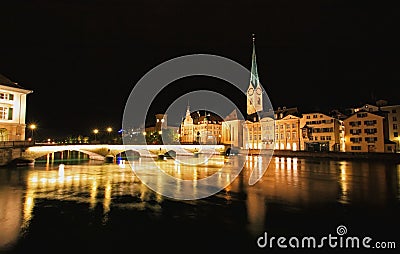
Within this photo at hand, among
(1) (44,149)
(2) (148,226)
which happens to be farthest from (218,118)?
(2) (148,226)

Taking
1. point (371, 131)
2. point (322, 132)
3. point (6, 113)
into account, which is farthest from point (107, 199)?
point (322, 132)

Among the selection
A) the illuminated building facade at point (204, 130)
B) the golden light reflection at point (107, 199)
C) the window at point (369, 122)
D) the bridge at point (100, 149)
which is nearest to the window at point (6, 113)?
the bridge at point (100, 149)

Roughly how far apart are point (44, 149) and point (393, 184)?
2034 inches

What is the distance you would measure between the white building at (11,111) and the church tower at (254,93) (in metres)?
82.0

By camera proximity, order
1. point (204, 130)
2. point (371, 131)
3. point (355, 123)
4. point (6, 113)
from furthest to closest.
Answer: point (204, 130), point (355, 123), point (371, 131), point (6, 113)

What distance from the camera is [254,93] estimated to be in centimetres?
11038

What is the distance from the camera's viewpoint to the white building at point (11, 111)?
4325 centimetres

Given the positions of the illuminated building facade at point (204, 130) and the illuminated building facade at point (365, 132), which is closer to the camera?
the illuminated building facade at point (365, 132)

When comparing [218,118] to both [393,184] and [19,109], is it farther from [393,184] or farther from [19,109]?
[393,184]

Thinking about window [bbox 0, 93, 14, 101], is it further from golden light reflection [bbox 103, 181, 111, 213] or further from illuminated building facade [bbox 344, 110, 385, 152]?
illuminated building facade [bbox 344, 110, 385, 152]

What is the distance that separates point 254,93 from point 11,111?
292 ft

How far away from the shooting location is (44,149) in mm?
44906

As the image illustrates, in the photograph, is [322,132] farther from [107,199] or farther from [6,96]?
[6,96]

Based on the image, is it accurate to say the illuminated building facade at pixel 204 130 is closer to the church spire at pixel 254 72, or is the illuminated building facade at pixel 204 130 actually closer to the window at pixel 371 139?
the church spire at pixel 254 72
